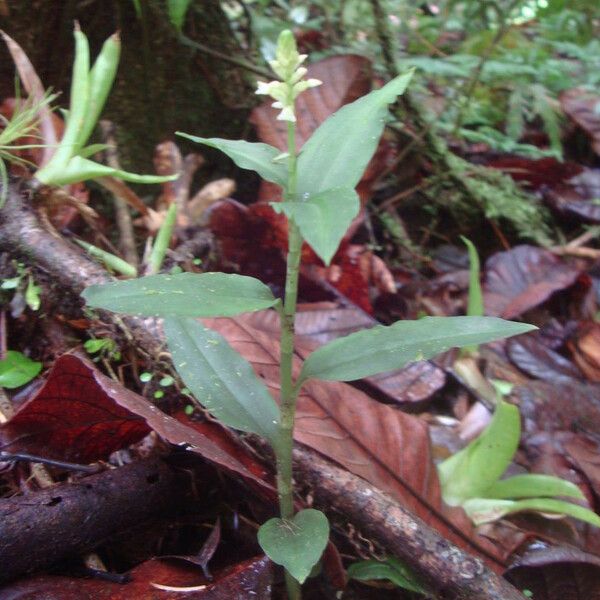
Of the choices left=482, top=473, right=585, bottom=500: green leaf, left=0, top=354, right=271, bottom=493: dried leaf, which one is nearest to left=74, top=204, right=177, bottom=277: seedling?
left=0, top=354, right=271, bottom=493: dried leaf

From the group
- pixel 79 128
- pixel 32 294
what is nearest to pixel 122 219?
pixel 79 128

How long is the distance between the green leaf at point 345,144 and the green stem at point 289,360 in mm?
33

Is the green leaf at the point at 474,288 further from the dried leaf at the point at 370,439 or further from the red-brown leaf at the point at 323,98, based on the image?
the red-brown leaf at the point at 323,98

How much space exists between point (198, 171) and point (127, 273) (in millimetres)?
775

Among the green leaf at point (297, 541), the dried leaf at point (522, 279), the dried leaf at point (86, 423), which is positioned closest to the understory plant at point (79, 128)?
the dried leaf at point (86, 423)

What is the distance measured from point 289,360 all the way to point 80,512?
1.14 feet

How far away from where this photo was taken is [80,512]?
786mm

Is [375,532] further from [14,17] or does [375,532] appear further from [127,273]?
[14,17]

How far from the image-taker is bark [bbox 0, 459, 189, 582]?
73cm

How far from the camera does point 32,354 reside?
1153mm

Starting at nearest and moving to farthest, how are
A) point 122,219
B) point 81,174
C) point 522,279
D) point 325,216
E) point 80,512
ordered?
point 325,216
point 80,512
point 81,174
point 122,219
point 522,279

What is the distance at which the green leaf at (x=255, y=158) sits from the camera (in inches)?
26.0

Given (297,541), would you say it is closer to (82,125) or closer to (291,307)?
(291,307)

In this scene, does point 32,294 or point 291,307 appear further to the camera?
point 32,294
